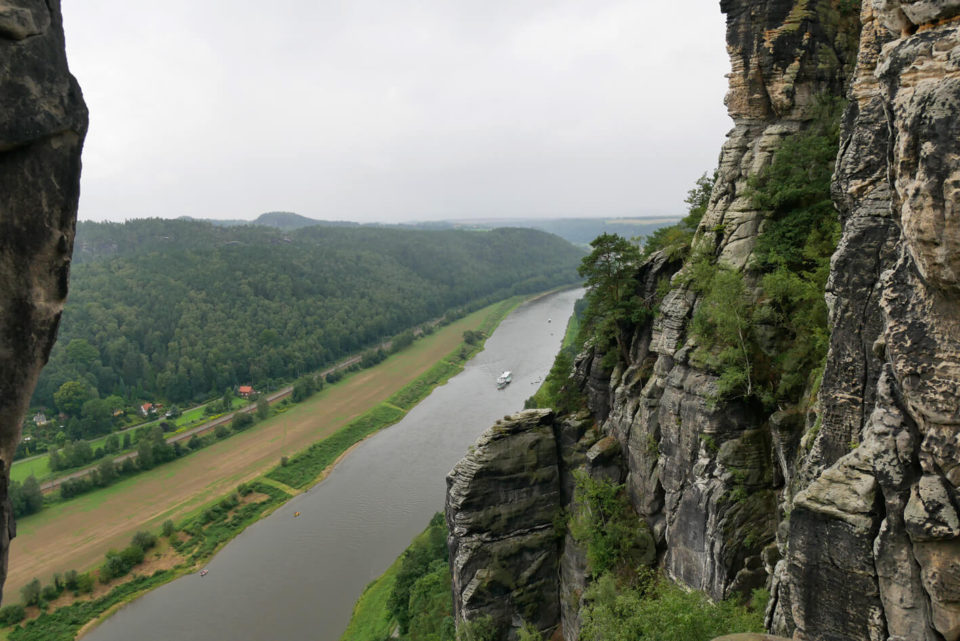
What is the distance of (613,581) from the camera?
1692cm

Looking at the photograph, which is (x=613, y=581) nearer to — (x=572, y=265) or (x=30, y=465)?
(x=30, y=465)

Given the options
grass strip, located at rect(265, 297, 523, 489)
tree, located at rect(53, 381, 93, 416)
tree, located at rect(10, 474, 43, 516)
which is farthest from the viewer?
tree, located at rect(53, 381, 93, 416)

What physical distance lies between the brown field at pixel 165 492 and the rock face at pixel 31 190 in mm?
39409

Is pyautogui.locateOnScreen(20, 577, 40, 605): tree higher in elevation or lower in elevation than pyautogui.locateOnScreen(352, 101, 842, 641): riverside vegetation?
lower

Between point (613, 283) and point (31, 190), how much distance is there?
1829cm

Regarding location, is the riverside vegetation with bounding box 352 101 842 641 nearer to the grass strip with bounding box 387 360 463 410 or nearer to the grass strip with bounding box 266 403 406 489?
the grass strip with bounding box 266 403 406 489

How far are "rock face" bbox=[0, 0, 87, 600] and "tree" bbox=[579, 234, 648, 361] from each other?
1703cm

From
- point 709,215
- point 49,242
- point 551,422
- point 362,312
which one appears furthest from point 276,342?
point 49,242

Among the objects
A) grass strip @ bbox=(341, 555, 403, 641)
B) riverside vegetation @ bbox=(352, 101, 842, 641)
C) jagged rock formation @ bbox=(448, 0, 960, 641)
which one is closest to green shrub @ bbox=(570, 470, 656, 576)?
riverside vegetation @ bbox=(352, 101, 842, 641)

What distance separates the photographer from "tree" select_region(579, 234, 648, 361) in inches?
830

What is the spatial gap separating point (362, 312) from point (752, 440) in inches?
3261

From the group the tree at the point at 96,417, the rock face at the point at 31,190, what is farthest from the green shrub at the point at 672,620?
the tree at the point at 96,417

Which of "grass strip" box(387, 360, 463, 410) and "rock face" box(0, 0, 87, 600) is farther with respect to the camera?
"grass strip" box(387, 360, 463, 410)

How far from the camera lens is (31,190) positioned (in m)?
6.04
